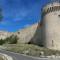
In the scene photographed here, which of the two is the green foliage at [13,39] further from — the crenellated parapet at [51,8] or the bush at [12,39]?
the crenellated parapet at [51,8]

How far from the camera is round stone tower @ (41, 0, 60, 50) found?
36.6 metres

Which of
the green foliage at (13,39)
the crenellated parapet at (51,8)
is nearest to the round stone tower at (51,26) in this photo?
the crenellated parapet at (51,8)

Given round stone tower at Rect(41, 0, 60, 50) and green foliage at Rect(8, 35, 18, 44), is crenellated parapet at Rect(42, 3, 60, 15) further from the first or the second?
green foliage at Rect(8, 35, 18, 44)

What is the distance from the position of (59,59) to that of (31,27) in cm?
2692

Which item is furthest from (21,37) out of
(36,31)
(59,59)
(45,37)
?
(59,59)

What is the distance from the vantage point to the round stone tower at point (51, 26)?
36625 mm

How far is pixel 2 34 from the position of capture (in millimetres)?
55844

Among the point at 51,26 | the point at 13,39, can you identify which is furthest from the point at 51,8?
the point at 13,39

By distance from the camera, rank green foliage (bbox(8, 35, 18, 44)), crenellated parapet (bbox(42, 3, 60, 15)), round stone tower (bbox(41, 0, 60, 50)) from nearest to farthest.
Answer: round stone tower (bbox(41, 0, 60, 50)) → crenellated parapet (bbox(42, 3, 60, 15)) → green foliage (bbox(8, 35, 18, 44))

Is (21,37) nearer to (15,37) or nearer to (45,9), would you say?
(15,37)

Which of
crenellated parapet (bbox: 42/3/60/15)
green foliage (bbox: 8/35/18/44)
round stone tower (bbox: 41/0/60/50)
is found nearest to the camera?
round stone tower (bbox: 41/0/60/50)

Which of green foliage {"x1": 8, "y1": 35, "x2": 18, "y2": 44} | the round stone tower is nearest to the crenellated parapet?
the round stone tower

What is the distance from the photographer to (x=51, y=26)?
123ft

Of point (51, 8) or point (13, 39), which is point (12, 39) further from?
point (51, 8)
